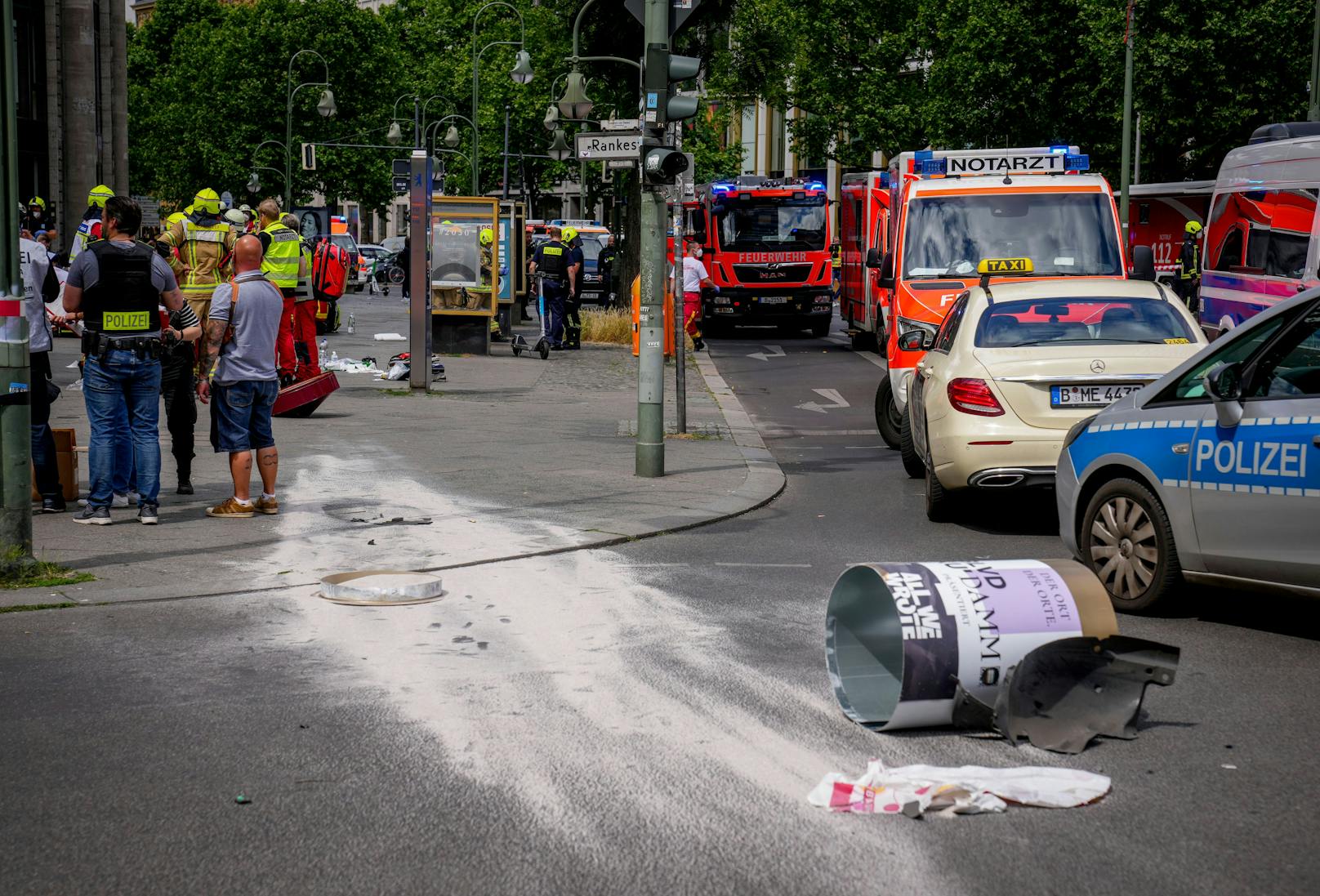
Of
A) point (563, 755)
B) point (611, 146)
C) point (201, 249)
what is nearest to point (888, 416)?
point (611, 146)

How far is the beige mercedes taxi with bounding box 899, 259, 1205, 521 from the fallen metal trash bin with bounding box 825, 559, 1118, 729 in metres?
4.63

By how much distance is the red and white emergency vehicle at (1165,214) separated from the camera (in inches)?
1825

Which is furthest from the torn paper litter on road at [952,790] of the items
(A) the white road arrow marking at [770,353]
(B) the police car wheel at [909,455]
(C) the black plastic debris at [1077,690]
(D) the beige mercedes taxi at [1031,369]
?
(A) the white road arrow marking at [770,353]

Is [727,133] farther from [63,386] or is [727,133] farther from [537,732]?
[537,732]

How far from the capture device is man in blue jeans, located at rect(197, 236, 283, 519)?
10.5 m

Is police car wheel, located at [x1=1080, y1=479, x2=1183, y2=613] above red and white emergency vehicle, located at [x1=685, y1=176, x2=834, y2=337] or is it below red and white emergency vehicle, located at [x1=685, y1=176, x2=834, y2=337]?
below

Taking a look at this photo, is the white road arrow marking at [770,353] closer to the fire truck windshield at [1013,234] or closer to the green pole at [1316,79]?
the green pole at [1316,79]

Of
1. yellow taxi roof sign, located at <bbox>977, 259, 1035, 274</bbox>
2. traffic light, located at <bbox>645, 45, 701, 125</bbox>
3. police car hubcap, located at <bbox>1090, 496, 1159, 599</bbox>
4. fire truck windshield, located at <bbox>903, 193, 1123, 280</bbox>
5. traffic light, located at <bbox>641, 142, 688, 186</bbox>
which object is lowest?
police car hubcap, located at <bbox>1090, 496, 1159, 599</bbox>

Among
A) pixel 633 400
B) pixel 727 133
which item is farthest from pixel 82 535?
pixel 727 133

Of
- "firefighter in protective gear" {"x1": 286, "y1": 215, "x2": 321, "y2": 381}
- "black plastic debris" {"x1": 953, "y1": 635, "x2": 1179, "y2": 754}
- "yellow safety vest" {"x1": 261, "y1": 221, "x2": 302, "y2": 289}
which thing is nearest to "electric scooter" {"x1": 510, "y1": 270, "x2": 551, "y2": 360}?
"firefighter in protective gear" {"x1": 286, "y1": 215, "x2": 321, "y2": 381}

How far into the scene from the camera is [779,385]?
23.5 meters

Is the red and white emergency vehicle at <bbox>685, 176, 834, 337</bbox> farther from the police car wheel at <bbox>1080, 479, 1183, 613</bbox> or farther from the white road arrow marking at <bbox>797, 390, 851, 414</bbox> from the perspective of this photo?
the police car wheel at <bbox>1080, 479, 1183, 613</bbox>

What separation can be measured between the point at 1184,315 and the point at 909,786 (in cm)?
720

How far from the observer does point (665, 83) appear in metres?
13.0
